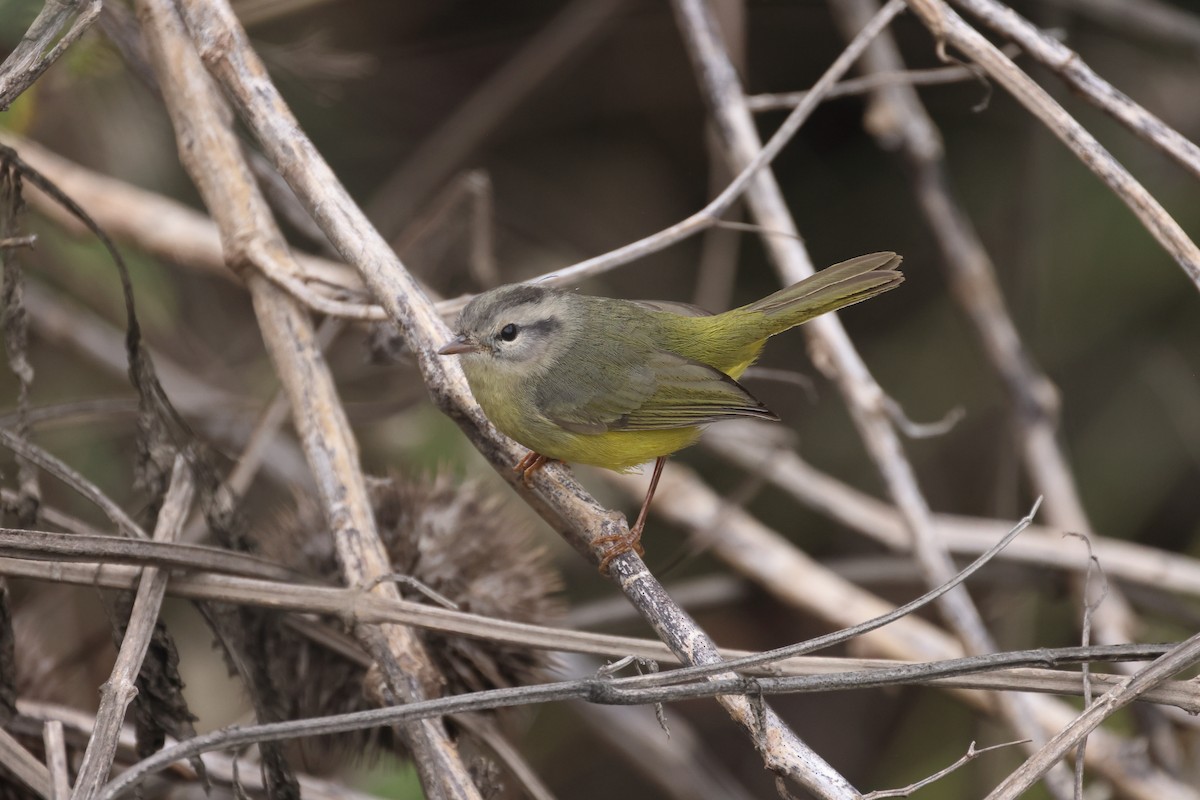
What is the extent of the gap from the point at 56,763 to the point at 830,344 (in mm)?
2455

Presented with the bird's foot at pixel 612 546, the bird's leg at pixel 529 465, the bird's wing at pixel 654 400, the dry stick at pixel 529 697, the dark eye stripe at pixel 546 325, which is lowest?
the dry stick at pixel 529 697

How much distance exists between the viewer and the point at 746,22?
569cm

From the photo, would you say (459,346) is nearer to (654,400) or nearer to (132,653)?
(654,400)

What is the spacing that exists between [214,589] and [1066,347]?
468 cm

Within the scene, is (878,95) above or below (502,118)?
below

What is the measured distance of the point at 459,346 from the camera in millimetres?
2768

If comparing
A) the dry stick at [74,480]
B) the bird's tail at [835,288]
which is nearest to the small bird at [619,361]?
the bird's tail at [835,288]

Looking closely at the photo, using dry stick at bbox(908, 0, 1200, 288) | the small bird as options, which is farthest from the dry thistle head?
dry stick at bbox(908, 0, 1200, 288)

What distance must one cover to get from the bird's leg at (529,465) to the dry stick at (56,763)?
3.63 ft

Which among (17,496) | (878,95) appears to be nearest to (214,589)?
(17,496)

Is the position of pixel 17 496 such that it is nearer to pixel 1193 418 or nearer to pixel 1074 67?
pixel 1074 67

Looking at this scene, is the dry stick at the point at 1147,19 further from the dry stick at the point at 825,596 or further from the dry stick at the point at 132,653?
the dry stick at the point at 132,653

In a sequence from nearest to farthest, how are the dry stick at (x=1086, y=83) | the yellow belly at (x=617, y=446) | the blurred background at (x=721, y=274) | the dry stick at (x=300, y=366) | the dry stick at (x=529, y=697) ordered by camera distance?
1. the dry stick at (x=529, y=697)
2. the dry stick at (x=300, y=366)
3. the dry stick at (x=1086, y=83)
4. the yellow belly at (x=617, y=446)
5. the blurred background at (x=721, y=274)

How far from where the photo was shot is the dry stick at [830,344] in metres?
3.29
